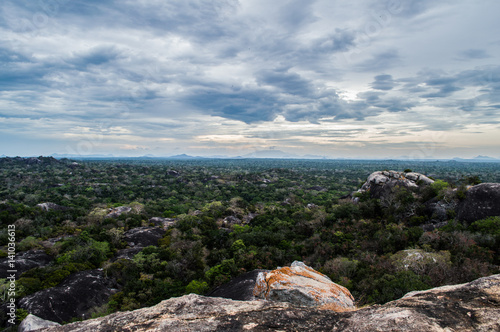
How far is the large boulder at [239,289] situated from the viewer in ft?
50.8

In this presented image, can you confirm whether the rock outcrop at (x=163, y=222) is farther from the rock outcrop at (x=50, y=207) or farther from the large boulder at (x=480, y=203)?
the large boulder at (x=480, y=203)

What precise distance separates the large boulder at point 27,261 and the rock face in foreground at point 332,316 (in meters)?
28.1

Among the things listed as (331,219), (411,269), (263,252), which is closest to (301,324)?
(411,269)

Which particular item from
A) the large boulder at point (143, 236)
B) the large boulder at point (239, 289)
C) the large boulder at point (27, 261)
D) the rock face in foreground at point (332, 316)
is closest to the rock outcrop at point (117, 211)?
the large boulder at point (143, 236)

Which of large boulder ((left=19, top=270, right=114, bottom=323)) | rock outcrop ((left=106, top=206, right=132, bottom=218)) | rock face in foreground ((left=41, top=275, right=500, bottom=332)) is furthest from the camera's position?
rock outcrop ((left=106, top=206, right=132, bottom=218))

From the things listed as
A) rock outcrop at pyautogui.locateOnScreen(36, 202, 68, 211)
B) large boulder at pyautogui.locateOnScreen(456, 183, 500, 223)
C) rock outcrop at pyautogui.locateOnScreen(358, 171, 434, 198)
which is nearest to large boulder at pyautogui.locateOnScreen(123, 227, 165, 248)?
rock outcrop at pyautogui.locateOnScreen(36, 202, 68, 211)

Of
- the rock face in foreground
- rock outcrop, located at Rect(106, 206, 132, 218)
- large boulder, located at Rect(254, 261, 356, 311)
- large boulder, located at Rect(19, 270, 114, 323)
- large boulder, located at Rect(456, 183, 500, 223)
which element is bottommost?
large boulder, located at Rect(19, 270, 114, 323)

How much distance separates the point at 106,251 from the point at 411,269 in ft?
100.0

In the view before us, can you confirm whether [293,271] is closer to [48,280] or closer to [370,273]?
[370,273]

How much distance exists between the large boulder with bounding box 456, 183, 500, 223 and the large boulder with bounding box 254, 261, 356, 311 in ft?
63.7

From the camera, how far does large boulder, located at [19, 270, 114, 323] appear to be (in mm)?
18391

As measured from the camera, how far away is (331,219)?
106ft

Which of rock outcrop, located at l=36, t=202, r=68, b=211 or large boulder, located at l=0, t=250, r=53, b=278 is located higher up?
rock outcrop, located at l=36, t=202, r=68, b=211

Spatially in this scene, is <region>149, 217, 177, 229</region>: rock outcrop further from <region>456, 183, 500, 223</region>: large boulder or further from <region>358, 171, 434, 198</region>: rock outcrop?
<region>456, 183, 500, 223</region>: large boulder
